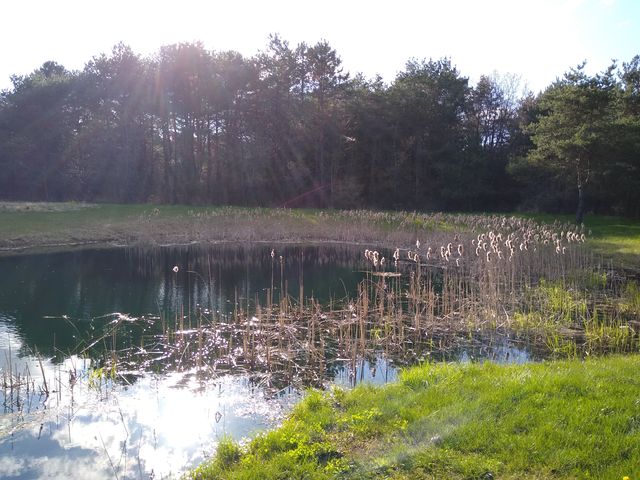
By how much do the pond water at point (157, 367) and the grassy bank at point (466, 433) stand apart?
3.65 ft

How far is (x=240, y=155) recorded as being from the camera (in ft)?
142

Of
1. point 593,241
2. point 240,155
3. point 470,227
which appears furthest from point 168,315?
point 240,155

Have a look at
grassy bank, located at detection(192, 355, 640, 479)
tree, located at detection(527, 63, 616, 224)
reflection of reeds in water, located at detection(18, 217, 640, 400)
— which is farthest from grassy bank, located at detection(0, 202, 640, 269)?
grassy bank, located at detection(192, 355, 640, 479)

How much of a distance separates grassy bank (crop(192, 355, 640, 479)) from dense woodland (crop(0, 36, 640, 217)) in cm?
3539

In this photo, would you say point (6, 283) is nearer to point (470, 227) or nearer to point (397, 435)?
point (397, 435)

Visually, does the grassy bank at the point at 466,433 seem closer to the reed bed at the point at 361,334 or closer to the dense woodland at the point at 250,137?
the reed bed at the point at 361,334

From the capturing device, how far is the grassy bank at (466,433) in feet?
14.9

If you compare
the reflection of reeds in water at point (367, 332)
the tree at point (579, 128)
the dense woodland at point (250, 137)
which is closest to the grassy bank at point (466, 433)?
the reflection of reeds in water at point (367, 332)

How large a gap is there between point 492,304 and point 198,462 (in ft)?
24.7

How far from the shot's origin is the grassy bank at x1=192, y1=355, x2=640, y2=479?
14.9 ft

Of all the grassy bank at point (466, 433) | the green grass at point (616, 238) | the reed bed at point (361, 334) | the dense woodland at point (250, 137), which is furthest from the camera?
the dense woodland at point (250, 137)

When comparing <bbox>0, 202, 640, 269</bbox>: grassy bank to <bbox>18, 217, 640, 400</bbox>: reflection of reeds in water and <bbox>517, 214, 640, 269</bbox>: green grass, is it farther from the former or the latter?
<bbox>18, 217, 640, 400</bbox>: reflection of reeds in water

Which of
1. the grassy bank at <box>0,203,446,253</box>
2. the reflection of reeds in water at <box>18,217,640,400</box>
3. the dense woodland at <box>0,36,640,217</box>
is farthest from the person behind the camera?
the dense woodland at <box>0,36,640,217</box>

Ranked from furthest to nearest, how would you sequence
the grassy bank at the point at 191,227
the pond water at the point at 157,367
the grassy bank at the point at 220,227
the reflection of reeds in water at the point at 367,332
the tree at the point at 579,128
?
the tree at the point at 579,128 < the grassy bank at the point at 191,227 < the grassy bank at the point at 220,227 < the reflection of reeds in water at the point at 367,332 < the pond water at the point at 157,367
